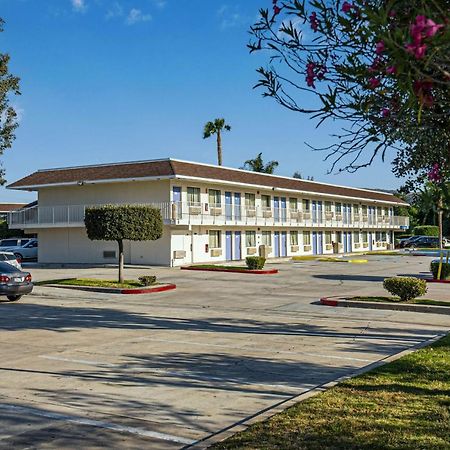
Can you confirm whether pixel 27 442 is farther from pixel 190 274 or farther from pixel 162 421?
pixel 190 274

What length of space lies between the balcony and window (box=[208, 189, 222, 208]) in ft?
0.95

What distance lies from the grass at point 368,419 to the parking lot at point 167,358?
0.63 metres

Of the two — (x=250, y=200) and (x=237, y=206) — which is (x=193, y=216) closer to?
(x=237, y=206)

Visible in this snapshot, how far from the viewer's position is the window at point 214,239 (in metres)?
42.8

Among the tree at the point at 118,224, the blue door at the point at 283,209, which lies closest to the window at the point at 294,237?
the blue door at the point at 283,209

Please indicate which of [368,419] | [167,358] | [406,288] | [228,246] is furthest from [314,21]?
[228,246]

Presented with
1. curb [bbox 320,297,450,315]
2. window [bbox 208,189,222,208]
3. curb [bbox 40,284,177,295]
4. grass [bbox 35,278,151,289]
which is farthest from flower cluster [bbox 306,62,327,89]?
window [bbox 208,189,222,208]

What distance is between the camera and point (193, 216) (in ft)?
128

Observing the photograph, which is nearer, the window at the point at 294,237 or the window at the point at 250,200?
the window at the point at 250,200

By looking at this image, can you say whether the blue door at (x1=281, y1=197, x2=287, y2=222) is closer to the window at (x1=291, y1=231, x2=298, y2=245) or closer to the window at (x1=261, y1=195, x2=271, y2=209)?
the window at (x1=261, y1=195, x2=271, y2=209)

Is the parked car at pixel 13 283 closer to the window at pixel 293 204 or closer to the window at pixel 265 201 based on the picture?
the window at pixel 265 201

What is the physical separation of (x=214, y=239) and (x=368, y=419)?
120 ft

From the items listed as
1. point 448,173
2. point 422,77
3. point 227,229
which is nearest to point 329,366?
point 448,173

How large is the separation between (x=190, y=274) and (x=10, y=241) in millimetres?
24187
